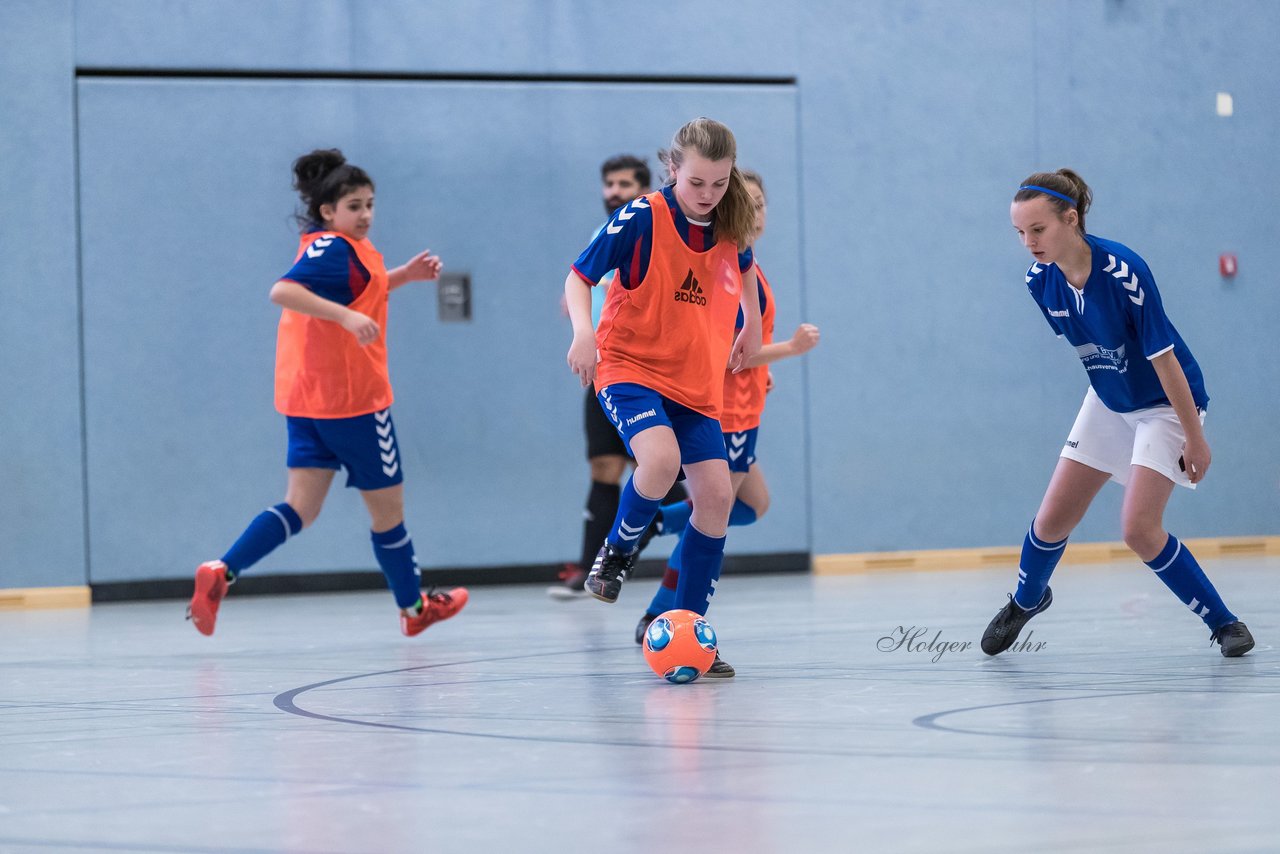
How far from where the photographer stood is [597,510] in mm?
6867

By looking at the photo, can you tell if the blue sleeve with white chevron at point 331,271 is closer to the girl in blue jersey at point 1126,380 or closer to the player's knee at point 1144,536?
the girl in blue jersey at point 1126,380

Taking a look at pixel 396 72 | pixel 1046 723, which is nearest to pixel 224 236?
pixel 396 72

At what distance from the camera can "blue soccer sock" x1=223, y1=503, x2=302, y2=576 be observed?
508cm

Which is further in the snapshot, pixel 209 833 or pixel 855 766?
pixel 855 766

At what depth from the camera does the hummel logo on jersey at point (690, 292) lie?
12.8 ft

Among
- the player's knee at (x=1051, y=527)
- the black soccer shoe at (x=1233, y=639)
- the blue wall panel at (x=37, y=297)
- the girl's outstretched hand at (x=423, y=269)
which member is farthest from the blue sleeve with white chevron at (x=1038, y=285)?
the blue wall panel at (x=37, y=297)

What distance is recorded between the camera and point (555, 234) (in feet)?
26.1

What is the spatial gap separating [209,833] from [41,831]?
0.89ft

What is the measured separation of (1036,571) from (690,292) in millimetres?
1234

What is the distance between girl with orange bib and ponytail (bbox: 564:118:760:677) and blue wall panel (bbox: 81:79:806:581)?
397 centimetres

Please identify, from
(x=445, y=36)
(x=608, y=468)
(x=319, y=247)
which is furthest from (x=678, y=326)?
(x=445, y=36)

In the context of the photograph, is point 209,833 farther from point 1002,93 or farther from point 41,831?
point 1002,93

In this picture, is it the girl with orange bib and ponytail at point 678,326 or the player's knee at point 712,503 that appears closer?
the girl with orange bib and ponytail at point 678,326

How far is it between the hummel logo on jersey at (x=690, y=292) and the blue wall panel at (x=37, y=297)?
15.2 ft
